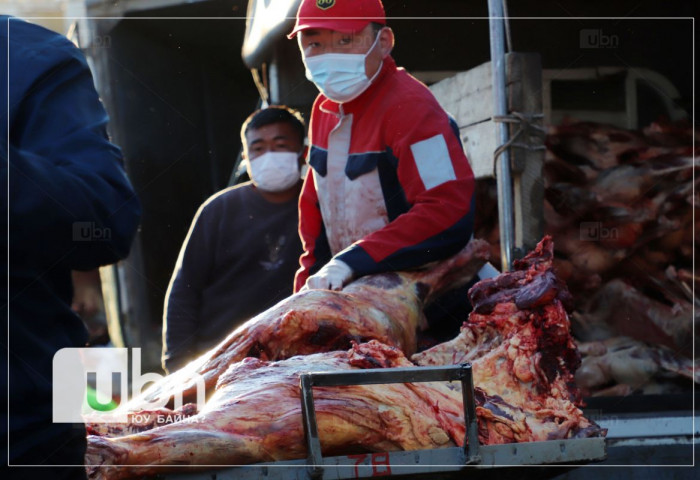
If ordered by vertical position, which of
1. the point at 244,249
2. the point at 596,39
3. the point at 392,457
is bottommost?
the point at 392,457

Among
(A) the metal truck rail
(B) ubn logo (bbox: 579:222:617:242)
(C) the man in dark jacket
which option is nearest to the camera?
(A) the metal truck rail

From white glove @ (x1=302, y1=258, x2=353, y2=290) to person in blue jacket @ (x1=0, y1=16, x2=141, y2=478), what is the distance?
1349mm

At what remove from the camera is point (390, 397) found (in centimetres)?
247

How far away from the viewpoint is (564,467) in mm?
2477

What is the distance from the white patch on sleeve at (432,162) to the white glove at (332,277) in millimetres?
333

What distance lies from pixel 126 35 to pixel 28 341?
11.1 feet

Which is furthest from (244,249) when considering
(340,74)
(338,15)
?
(338,15)

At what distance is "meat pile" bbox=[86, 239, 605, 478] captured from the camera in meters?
2.21

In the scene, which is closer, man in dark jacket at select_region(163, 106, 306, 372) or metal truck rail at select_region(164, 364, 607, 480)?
metal truck rail at select_region(164, 364, 607, 480)

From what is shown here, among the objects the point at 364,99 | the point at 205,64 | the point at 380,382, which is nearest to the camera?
the point at 380,382

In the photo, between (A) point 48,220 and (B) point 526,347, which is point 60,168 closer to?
(A) point 48,220

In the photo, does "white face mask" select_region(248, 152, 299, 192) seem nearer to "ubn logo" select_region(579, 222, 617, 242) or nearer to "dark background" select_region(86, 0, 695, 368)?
"dark background" select_region(86, 0, 695, 368)

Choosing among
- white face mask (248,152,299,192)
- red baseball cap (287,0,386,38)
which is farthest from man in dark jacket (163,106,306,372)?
red baseball cap (287,0,386,38)

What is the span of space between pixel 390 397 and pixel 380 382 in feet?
0.91
